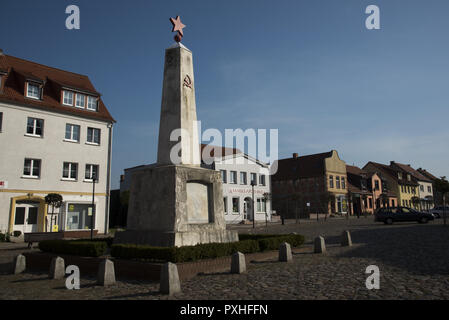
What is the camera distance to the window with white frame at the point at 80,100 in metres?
30.7

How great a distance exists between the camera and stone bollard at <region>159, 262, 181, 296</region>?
7.56 metres

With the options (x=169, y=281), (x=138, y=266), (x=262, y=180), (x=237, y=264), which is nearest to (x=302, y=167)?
(x=262, y=180)

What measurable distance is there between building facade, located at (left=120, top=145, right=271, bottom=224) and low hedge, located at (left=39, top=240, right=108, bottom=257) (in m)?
29.9

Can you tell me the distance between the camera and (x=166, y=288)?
7570 millimetres

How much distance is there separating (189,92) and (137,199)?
422 centimetres

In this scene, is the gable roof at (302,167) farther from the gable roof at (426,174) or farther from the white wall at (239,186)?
the gable roof at (426,174)

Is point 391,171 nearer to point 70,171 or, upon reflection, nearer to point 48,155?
point 70,171

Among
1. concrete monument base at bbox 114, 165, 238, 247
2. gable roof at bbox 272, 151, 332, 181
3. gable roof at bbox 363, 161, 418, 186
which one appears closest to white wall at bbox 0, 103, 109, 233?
concrete monument base at bbox 114, 165, 238, 247

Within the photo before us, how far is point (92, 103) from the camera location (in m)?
31.7

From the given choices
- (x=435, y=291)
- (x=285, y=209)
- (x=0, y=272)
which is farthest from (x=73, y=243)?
(x=285, y=209)

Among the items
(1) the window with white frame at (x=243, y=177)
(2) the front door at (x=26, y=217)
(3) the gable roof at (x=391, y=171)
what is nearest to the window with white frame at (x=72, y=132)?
(2) the front door at (x=26, y=217)

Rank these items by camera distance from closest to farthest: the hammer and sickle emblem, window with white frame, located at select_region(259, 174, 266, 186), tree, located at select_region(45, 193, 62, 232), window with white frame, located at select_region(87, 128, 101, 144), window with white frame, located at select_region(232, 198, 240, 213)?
1. the hammer and sickle emblem
2. tree, located at select_region(45, 193, 62, 232)
3. window with white frame, located at select_region(87, 128, 101, 144)
4. window with white frame, located at select_region(232, 198, 240, 213)
5. window with white frame, located at select_region(259, 174, 266, 186)

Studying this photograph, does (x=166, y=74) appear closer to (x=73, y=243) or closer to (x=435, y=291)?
(x=73, y=243)

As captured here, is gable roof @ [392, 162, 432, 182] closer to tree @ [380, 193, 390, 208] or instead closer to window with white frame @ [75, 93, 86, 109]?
tree @ [380, 193, 390, 208]
